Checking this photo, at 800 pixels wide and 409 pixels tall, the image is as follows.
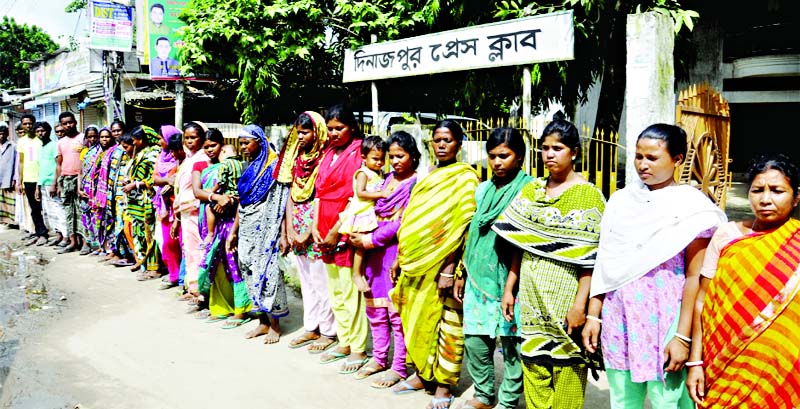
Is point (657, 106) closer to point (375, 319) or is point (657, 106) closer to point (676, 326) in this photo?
point (676, 326)

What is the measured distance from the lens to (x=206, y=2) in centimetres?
872

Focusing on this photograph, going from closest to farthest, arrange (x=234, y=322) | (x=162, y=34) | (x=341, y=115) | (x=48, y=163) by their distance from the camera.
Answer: (x=341, y=115)
(x=234, y=322)
(x=48, y=163)
(x=162, y=34)

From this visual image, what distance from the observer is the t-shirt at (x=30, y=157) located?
9.65m

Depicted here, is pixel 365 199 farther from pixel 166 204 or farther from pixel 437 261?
pixel 166 204

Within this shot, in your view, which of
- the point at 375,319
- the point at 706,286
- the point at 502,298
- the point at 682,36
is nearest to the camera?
the point at 706,286

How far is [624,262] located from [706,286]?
317 millimetres

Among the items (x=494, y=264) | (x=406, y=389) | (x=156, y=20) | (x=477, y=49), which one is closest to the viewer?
(x=494, y=264)

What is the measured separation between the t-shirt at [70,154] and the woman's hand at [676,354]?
27.9 ft

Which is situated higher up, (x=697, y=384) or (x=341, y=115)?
(x=341, y=115)

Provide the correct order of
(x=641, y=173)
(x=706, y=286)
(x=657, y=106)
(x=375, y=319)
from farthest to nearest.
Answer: (x=375, y=319)
(x=657, y=106)
(x=641, y=173)
(x=706, y=286)

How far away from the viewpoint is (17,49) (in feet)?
106

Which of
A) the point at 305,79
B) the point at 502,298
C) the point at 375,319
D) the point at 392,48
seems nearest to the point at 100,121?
the point at 305,79

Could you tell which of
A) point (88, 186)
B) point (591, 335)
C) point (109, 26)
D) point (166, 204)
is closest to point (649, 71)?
point (591, 335)

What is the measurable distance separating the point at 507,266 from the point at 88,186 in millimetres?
6862
